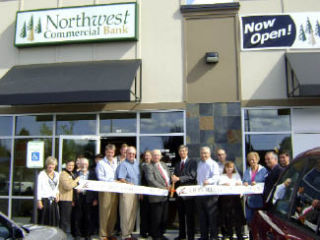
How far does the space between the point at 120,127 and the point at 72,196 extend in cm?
246

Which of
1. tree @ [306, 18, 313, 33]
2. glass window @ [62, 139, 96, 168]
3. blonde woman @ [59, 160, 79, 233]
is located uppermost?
tree @ [306, 18, 313, 33]

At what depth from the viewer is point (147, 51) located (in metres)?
9.32

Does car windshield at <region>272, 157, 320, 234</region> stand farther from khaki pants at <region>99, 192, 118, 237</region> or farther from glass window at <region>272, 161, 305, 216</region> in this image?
khaki pants at <region>99, 192, 118, 237</region>

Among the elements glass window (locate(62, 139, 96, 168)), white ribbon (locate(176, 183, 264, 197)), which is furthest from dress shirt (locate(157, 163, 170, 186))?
glass window (locate(62, 139, 96, 168))

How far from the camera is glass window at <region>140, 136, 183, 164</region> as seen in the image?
8.79 meters

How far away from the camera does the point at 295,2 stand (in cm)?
905

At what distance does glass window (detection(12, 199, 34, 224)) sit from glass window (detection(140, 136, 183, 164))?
11.4 ft

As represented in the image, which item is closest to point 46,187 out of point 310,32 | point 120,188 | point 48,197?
point 48,197

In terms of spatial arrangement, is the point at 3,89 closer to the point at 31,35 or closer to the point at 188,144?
the point at 31,35

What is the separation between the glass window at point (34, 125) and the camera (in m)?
9.49

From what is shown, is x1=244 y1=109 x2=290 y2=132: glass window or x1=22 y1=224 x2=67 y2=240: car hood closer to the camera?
x1=22 y1=224 x2=67 y2=240: car hood

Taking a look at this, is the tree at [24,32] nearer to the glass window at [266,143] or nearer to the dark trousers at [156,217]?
the dark trousers at [156,217]

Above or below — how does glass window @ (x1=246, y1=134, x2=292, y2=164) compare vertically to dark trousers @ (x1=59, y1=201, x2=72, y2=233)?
above

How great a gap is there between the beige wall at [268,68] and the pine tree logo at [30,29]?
5906 mm
